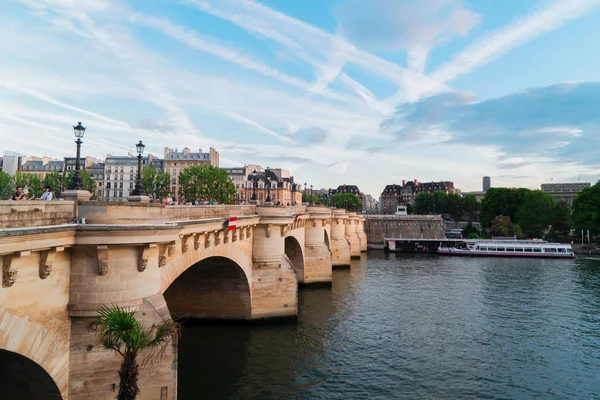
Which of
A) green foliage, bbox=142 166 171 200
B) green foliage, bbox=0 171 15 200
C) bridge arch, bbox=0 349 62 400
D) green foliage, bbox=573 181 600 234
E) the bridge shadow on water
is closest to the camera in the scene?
bridge arch, bbox=0 349 62 400

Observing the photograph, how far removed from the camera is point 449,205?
15325 centimetres

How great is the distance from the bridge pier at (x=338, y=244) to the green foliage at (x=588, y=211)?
5810 cm

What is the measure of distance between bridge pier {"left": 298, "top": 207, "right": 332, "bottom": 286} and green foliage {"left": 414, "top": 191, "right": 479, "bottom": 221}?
11673cm

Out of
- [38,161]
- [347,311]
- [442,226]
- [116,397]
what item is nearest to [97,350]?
[116,397]

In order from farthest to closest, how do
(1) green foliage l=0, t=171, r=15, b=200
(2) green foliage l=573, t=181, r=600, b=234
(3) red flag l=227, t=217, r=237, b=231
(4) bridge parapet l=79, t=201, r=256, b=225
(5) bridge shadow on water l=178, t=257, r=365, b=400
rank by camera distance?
(2) green foliage l=573, t=181, r=600, b=234, (1) green foliage l=0, t=171, r=15, b=200, (3) red flag l=227, t=217, r=237, b=231, (5) bridge shadow on water l=178, t=257, r=365, b=400, (4) bridge parapet l=79, t=201, r=256, b=225

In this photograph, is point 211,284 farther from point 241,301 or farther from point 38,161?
point 38,161

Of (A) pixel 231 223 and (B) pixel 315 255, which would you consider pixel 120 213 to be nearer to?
(A) pixel 231 223

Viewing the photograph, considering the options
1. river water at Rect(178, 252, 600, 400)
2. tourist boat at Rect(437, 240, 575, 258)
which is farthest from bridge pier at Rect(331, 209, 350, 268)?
tourist boat at Rect(437, 240, 575, 258)

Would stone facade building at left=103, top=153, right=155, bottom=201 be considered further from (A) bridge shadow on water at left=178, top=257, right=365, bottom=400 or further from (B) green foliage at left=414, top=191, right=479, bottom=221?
(B) green foliage at left=414, top=191, right=479, bottom=221

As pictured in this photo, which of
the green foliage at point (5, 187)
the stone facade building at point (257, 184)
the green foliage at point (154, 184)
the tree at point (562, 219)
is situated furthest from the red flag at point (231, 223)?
the stone facade building at point (257, 184)

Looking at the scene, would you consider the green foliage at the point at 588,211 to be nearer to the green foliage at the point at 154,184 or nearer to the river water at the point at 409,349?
the river water at the point at 409,349

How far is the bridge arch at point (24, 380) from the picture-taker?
36.9 ft

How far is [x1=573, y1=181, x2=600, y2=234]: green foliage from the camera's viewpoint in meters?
86.9

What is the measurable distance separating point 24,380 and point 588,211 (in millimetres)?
101720
